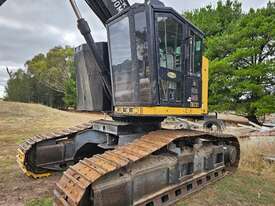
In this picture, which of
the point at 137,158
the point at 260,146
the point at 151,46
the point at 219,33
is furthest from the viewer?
the point at 219,33

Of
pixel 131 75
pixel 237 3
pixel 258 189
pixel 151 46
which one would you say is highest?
pixel 237 3

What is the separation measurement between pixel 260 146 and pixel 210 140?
365 cm

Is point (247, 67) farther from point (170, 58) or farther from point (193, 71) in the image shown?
point (170, 58)

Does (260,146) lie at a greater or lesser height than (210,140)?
lesser

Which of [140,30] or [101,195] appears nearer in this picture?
[101,195]

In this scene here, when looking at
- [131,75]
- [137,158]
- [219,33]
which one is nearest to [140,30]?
[131,75]

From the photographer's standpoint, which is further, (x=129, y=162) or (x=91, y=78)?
(x=91, y=78)

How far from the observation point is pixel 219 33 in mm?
21375

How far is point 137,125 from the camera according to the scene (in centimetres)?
536

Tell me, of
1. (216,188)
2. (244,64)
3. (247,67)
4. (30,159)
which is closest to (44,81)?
(244,64)

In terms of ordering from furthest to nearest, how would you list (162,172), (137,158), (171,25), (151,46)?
(171,25) → (151,46) → (162,172) → (137,158)

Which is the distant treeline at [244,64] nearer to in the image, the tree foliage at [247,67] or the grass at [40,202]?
the tree foliage at [247,67]

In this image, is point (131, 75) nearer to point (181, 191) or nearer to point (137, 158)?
point (137, 158)

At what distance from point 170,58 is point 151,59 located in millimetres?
551
